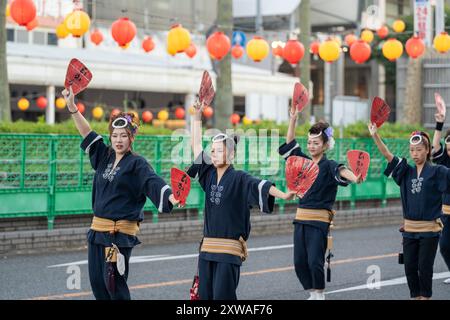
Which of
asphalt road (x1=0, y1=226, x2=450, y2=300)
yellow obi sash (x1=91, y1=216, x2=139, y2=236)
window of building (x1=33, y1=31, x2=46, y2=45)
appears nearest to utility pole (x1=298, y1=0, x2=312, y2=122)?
asphalt road (x1=0, y1=226, x2=450, y2=300)

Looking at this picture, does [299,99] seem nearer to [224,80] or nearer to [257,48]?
[257,48]

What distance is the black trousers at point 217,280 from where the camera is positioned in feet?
22.7

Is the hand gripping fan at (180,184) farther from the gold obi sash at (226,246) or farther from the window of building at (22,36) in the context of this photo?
the window of building at (22,36)

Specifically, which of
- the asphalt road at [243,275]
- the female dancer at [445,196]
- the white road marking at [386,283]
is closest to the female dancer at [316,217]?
the asphalt road at [243,275]

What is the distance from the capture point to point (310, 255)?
363 inches

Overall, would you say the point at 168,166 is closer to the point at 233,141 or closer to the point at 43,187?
the point at 43,187

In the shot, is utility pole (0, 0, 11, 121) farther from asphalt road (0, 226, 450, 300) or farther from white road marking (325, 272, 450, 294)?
white road marking (325, 272, 450, 294)

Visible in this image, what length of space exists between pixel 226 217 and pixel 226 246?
23cm

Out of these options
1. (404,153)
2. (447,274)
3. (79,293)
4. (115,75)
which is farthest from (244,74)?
(79,293)

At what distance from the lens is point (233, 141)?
23.4 ft

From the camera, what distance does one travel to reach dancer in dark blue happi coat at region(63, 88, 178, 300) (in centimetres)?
700

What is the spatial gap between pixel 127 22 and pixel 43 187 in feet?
14.4

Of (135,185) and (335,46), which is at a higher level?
(335,46)

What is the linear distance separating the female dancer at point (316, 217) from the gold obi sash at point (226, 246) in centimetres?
227
